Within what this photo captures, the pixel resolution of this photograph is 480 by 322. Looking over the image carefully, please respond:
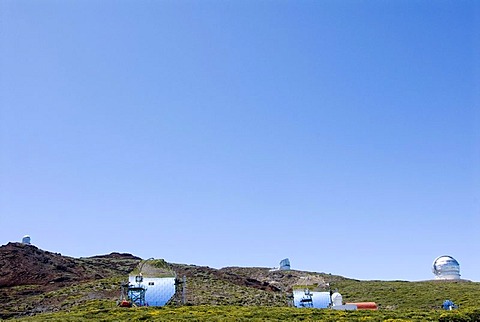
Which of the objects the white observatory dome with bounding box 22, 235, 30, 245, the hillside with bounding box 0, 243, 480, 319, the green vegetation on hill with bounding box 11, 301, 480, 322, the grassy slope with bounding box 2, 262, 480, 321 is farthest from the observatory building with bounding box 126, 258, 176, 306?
A: the white observatory dome with bounding box 22, 235, 30, 245

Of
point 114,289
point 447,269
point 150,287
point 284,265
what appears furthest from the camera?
point 284,265

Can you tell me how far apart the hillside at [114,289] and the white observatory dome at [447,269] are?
734 inches

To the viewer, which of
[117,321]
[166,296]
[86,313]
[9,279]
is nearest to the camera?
[117,321]

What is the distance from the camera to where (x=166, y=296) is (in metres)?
37.4

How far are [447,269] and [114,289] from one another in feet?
222

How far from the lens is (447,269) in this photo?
93688mm

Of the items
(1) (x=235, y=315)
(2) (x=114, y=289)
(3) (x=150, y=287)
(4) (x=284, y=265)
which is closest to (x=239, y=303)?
(3) (x=150, y=287)

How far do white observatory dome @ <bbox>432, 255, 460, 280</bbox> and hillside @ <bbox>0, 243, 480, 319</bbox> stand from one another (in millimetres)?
18647

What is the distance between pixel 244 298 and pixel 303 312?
18.1 metres

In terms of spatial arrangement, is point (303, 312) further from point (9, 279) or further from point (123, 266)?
point (123, 266)

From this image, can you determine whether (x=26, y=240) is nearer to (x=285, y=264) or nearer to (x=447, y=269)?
(x=285, y=264)

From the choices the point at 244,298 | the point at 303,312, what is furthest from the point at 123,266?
the point at 303,312

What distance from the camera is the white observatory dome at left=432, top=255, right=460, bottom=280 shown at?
93.3 meters

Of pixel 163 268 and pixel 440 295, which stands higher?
pixel 163 268
